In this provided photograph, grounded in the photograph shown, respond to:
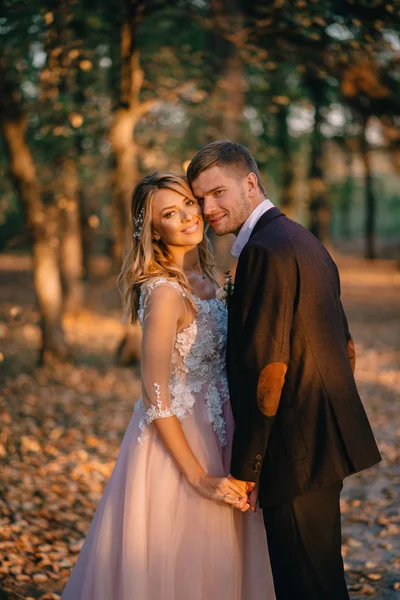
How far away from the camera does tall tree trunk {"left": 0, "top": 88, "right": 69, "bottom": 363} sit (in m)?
8.28

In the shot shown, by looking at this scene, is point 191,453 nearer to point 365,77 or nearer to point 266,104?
point 365,77

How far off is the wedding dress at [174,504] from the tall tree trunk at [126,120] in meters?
5.19

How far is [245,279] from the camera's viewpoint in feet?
8.77

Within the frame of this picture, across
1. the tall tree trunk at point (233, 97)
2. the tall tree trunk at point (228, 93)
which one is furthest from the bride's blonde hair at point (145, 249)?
the tall tree trunk at point (233, 97)

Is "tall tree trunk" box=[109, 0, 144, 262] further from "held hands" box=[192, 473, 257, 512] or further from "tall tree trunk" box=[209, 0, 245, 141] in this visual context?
"held hands" box=[192, 473, 257, 512]

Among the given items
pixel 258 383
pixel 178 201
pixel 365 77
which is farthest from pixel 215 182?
pixel 365 77

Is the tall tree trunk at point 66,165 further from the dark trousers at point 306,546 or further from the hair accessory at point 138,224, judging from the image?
the dark trousers at point 306,546

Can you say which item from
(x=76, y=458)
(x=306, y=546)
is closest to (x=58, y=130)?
(x=76, y=458)

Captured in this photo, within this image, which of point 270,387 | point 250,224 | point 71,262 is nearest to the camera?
point 270,387

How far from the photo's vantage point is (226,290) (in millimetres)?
3180

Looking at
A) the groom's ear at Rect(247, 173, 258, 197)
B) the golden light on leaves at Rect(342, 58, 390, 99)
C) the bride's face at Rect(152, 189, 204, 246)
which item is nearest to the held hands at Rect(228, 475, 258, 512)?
the bride's face at Rect(152, 189, 204, 246)

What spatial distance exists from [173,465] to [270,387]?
30.0 inches

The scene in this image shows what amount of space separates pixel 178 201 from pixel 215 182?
0.82ft

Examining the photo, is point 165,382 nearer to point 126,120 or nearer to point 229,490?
point 229,490
